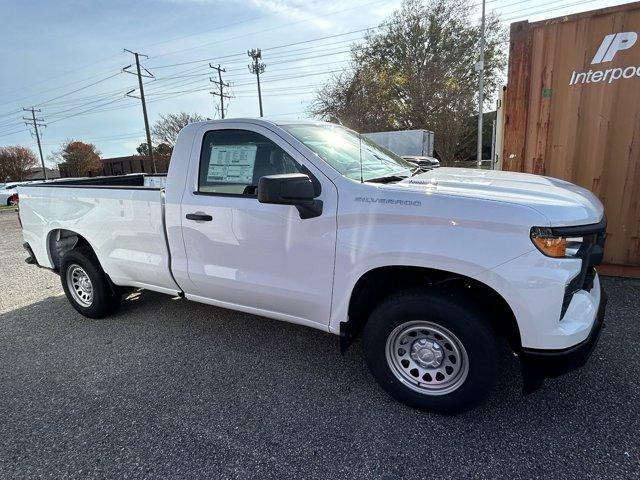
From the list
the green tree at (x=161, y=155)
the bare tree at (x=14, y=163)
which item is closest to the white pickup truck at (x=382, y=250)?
the green tree at (x=161, y=155)

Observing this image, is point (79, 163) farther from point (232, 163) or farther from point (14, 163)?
point (232, 163)

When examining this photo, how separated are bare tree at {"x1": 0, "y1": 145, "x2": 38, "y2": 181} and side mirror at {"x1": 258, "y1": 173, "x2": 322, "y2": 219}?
62.5 meters

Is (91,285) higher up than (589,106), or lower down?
lower down

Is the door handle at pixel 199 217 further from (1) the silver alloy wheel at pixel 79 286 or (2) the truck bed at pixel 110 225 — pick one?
(1) the silver alloy wheel at pixel 79 286

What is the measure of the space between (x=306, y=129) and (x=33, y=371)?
10.0ft

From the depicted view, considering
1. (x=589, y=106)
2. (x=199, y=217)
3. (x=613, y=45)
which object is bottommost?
(x=199, y=217)

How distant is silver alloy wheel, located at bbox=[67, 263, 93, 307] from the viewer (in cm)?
427

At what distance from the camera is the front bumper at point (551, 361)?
2156mm

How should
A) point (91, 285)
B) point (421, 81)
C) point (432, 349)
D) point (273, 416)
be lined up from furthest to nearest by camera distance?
point (421, 81)
point (91, 285)
point (273, 416)
point (432, 349)

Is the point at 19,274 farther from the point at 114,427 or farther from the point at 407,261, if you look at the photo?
the point at 407,261

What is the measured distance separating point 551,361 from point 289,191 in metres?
1.74

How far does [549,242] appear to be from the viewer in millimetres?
2059

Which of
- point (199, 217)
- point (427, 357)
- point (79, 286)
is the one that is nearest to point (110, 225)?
point (79, 286)

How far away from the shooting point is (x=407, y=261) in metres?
2.34
